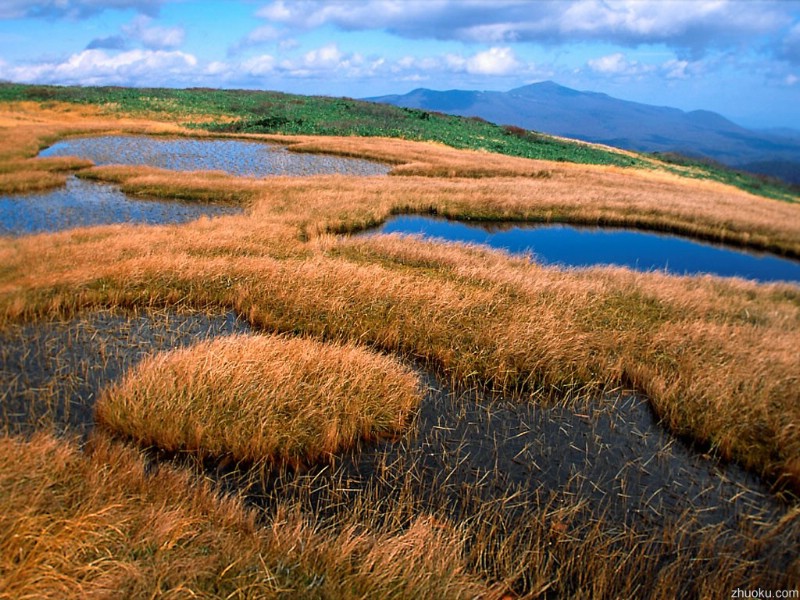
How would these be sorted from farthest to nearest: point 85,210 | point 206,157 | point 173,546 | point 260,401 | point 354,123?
point 354,123, point 206,157, point 85,210, point 260,401, point 173,546

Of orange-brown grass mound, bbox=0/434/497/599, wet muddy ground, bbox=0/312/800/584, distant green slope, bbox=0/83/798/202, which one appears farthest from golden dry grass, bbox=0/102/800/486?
distant green slope, bbox=0/83/798/202

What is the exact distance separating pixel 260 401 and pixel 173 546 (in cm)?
266

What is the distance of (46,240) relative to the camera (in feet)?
41.6

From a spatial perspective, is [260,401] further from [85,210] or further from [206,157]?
[206,157]

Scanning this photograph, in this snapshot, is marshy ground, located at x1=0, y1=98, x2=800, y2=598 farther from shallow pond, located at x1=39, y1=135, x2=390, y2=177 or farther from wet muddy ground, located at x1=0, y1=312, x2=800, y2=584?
shallow pond, located at x1=39, y1=135, x2=390, y2=177

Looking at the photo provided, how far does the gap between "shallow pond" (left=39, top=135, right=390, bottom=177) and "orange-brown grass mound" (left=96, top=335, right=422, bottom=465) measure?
2357 cm

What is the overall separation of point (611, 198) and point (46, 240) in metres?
26.4

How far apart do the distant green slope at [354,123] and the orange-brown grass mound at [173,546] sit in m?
53.1

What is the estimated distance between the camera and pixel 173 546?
378 cm

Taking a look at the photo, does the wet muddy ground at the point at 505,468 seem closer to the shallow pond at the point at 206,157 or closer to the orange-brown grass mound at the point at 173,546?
the orange-brown grass mound at the point at 173,546

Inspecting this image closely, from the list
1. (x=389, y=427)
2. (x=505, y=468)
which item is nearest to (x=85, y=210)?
(x=389, y=427)

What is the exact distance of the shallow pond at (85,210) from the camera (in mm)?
16000

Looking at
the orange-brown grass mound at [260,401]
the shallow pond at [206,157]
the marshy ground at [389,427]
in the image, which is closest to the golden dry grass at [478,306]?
the marshy ground at [389,427]

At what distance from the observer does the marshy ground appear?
13.0 ft
